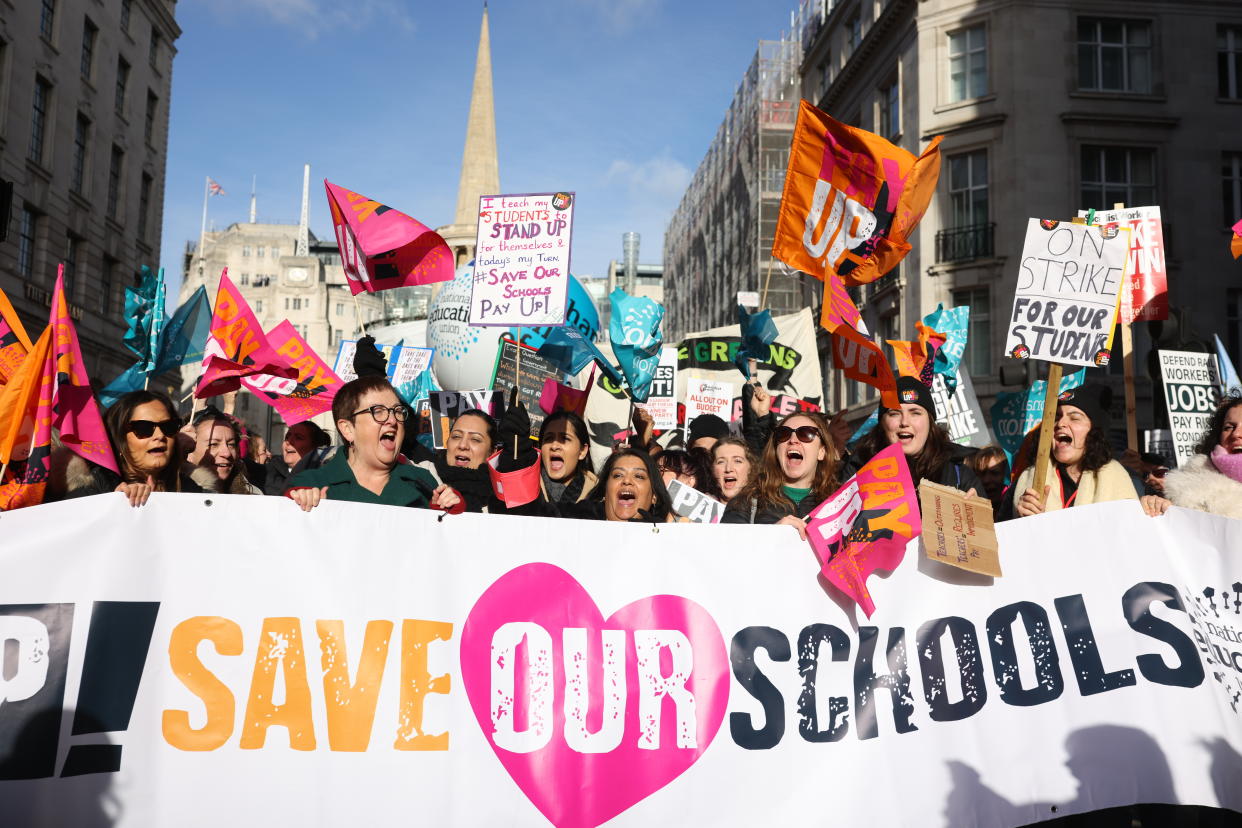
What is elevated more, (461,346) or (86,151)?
(86,151)

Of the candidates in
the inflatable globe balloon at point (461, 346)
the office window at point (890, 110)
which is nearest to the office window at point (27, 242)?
the inflatable globe balloon at point (461, 346)

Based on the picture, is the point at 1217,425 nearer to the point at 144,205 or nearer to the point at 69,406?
the point at 69,406

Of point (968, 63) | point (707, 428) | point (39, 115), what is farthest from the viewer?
point (39, 115)

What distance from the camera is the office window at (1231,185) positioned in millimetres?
22922

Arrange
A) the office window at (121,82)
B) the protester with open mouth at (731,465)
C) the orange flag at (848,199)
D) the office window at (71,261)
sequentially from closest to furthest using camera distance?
the protester with open mouth at (731,465) → the orange flag at (848,199) → the office window at (71,261) → the office window at (121,82)

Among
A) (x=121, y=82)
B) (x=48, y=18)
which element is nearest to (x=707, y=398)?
(x=48, y=18)

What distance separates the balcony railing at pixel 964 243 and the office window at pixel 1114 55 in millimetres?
4079

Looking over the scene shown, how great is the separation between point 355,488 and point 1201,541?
11.6 ft

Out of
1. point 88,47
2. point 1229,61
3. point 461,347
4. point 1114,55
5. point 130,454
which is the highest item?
point 88,47

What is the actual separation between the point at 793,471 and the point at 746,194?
115 ft

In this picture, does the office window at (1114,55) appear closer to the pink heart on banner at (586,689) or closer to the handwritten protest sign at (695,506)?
the handwritten protest sign at (695,506)

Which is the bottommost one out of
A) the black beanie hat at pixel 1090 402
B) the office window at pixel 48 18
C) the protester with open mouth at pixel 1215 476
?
the protester with open mouth at pixel 1215 476

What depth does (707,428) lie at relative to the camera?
→ 24.5 feet

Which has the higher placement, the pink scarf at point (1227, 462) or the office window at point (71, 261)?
the office window at point (71, 261)
